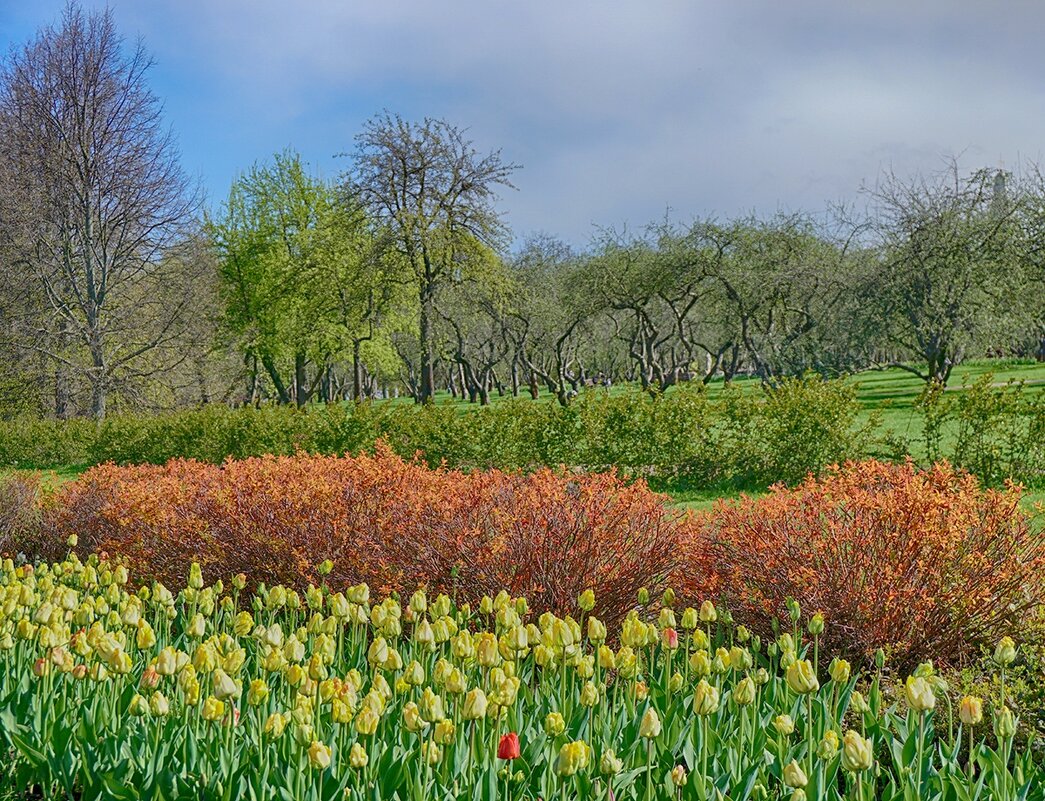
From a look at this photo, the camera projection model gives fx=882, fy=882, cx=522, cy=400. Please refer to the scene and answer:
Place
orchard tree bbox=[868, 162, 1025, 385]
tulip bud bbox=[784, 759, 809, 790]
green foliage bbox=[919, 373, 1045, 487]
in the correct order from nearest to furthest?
1. tulip bud bbox=[784, 759, 809, 790]
2. green foliage bbox=[919, 373, 1045, 487]
3. orchard tree bbox=[868, 162, 1025, 385]

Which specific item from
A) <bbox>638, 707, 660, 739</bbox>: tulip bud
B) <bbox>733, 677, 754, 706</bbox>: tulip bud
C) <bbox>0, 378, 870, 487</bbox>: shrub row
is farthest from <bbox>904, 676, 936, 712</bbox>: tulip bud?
<bbox>0, 378, 870, 487</bbox>: shrub row

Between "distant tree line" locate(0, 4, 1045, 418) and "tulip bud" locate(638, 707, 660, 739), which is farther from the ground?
"distant tree line" locate(0, 4, 1045, 418)

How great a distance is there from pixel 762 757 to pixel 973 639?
2.23 metres

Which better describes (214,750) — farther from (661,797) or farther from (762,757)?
(762,757)

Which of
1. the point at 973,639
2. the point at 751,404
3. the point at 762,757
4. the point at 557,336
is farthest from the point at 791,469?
the point at 557,336

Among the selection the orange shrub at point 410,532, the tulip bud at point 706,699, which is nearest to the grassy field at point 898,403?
the orange shrub at point 410,532

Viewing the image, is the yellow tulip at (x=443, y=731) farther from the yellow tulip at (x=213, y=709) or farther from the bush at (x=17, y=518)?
the bush at (x=17, y=518)

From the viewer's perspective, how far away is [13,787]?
2654 millimetres

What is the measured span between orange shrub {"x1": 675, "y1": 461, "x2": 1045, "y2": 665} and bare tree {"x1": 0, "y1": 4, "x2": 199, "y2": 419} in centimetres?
1950

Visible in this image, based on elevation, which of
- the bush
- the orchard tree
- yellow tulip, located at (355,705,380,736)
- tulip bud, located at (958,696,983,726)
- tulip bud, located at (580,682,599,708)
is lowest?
the bush

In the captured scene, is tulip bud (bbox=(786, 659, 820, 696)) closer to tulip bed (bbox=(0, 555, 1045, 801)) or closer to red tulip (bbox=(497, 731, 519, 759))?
tulip bed (bbox=(0, 555, 1045, 801))

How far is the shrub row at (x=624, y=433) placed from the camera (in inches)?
414

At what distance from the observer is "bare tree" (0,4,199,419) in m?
20.7

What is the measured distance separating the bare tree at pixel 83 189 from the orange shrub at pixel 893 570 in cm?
1950
